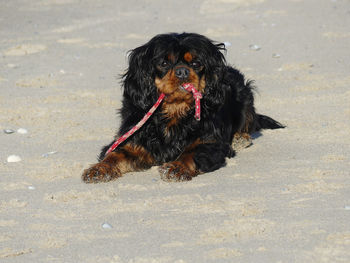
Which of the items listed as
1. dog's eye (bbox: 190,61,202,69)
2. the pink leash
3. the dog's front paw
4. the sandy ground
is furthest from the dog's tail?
the dog's front paw

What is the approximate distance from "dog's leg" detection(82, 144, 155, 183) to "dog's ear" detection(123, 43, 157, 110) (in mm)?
356

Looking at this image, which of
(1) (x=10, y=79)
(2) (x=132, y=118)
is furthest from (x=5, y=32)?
(2) (x=132, y=118)

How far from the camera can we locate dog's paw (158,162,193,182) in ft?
16.8

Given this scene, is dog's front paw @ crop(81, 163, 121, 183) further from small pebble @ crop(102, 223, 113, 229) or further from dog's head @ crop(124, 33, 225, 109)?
small pebble @ crop(102, 223, 113, 229)

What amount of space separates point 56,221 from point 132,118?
1.59 metres

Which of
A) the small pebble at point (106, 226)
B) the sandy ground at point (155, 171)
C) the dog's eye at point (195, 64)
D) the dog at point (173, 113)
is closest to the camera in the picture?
the sandy ground at point (155, 171)

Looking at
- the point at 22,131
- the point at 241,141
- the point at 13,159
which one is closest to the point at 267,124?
the point at 241,141

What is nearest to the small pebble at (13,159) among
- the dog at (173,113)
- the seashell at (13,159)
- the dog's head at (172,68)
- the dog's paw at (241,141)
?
the seashell at (13,159)

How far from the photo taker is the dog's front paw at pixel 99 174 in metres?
5.14

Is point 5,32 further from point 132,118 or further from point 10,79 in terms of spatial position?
point 132,118

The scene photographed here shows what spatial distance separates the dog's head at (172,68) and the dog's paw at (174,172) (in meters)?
0.51

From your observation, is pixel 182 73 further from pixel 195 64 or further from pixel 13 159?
pixel 13 159

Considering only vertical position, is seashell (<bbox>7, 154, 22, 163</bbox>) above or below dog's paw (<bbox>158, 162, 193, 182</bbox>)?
below

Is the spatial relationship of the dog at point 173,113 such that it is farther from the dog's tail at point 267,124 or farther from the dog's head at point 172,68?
the dog's tail at point 267,124
